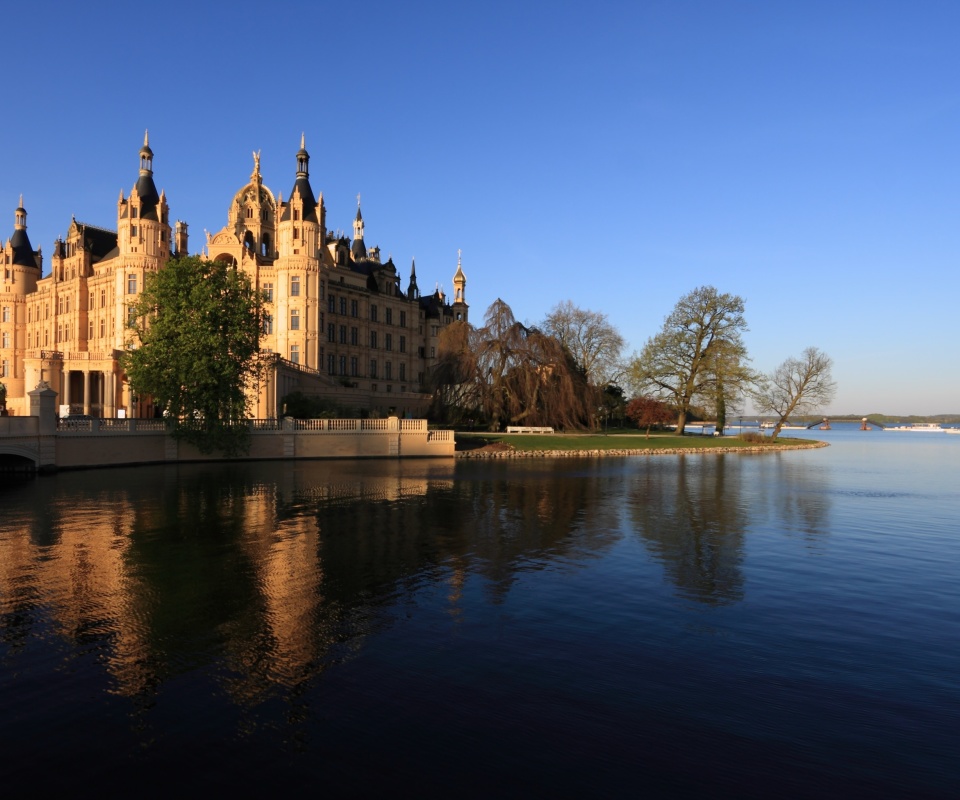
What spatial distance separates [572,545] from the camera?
17.6 metres

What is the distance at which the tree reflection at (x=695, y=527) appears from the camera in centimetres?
1374

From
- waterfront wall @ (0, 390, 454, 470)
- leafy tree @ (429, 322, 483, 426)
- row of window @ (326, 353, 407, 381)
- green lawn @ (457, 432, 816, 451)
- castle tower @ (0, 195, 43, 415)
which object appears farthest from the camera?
castle tower @ (0, 195, 43, 415)

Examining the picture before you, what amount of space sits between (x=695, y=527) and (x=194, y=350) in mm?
33018

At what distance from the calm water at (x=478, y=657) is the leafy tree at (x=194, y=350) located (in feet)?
75.2

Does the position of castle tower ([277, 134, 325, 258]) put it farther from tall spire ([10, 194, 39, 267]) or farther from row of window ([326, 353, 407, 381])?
tall spire ([10, 194, 39, 267])

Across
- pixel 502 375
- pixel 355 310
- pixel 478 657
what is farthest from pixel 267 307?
pixel 478 657

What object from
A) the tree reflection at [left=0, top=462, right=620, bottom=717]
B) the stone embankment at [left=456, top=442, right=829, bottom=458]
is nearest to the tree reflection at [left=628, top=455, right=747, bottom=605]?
the tree reflection at [left=0, top=462, right=620, bottom=717]

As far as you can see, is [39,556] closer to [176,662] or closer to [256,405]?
[176,662]

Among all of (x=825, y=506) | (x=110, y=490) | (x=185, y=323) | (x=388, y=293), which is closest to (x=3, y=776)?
(x=110, y=490)

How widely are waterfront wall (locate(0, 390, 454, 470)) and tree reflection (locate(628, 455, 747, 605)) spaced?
2007 centimetres

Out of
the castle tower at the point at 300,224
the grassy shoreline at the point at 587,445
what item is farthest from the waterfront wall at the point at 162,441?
the castle tower at the point at 300,224

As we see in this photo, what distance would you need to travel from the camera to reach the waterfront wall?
3562 centimetres

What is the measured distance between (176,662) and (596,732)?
5.70 meters

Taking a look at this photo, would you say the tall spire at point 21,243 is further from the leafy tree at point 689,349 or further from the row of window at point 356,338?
the leafy tree at point 689,349
